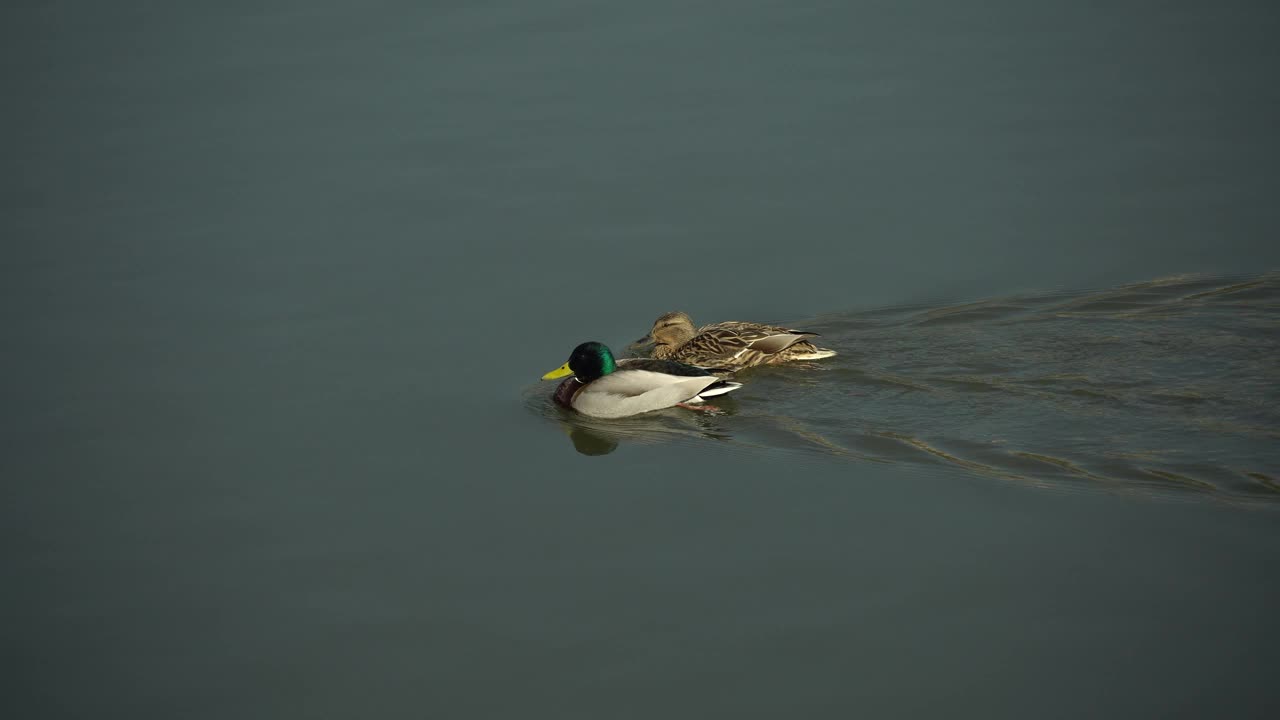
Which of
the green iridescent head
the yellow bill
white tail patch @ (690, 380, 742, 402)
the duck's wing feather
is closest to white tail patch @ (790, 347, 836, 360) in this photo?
the duck's wing feather

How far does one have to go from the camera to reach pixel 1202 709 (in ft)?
18.3

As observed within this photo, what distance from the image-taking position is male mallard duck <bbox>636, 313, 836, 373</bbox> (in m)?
9.66

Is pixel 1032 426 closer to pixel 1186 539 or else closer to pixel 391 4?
pixel 1186 539

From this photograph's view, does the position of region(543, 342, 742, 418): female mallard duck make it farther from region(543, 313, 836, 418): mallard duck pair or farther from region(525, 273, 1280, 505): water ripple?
region(525, 273, 1280, 505): water ripple

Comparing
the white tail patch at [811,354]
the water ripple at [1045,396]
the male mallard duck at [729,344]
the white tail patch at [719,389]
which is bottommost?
the water ripple at [1045,396]

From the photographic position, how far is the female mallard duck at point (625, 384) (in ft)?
31.2

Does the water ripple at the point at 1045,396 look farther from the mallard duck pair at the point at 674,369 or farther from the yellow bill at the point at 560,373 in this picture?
the yellow bill at the point at 560,373

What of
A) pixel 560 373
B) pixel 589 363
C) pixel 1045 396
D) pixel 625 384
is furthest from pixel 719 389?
pixel 1045 396

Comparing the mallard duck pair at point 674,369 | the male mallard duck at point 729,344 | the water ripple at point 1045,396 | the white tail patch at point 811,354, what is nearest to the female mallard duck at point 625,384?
the mallard duck pair at point 674,369

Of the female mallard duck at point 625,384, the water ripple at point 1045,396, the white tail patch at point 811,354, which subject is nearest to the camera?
the water ripple at point 1045,396

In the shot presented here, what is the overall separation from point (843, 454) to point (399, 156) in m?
6.72

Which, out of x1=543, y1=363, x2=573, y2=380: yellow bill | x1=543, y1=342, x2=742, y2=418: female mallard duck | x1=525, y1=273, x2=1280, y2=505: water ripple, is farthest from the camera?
x1=543, y1=363, x2=573, y2=380: yellow bill

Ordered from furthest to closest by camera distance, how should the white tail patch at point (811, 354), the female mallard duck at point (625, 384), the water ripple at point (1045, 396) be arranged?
the white tail patch at point (811, 354), the female mallard duck at point (625, 384), the water ripple at point (1045, 396)

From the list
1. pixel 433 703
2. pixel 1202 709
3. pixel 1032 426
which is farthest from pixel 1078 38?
pixel 433 703
